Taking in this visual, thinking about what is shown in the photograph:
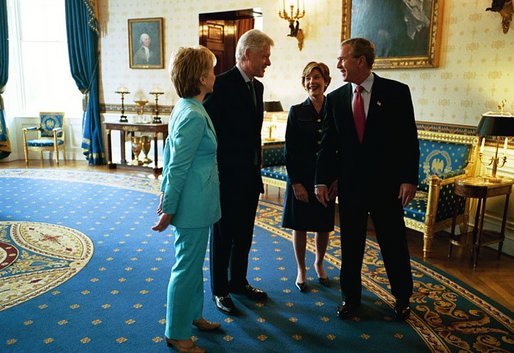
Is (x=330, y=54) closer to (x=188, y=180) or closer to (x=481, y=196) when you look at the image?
(x=481, y=196)

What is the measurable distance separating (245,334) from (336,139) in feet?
3.87

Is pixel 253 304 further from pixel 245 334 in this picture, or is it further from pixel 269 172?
pixel 269 172

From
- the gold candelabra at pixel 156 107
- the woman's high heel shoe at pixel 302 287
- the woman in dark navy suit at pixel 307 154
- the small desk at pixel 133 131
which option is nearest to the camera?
the woman in dark navy suit at pixel 307 154

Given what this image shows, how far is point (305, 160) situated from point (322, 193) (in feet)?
0.87

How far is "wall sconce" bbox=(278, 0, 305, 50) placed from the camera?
220 inches

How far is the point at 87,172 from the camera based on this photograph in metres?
7.03

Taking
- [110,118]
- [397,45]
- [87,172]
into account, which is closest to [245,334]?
[397,45]

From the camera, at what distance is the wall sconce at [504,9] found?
3.68 meters

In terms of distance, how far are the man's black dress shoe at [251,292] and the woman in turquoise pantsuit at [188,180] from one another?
722 mm

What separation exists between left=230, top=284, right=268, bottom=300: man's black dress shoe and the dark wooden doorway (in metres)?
4.65

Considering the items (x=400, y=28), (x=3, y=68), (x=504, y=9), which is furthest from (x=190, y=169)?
(x=3, y=68)

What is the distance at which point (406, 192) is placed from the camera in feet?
8.05

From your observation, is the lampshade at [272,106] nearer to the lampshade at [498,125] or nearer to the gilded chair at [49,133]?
the lampshade at [498,125]

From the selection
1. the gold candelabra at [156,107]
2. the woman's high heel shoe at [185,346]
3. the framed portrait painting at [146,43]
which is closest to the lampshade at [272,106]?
the gold candelabra at [156,107]
